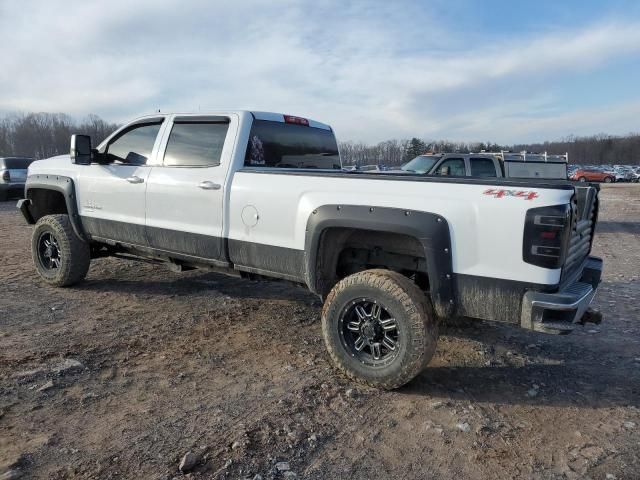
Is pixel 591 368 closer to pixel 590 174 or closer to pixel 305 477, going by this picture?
pixel 305 477

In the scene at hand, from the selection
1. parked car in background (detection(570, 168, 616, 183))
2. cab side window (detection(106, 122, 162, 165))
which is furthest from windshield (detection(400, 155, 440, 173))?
parked car in background (detection(570, 168, 616, 183))

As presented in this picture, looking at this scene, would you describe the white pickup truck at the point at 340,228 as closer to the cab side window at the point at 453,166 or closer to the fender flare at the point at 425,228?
the fender flare at the point at 425,228

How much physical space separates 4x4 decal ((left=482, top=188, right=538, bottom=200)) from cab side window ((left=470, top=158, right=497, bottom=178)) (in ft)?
28.4

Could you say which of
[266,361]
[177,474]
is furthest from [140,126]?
[177,474]

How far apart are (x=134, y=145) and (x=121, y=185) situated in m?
0.46

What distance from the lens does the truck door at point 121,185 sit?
4945mm

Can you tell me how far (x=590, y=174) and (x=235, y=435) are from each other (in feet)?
170

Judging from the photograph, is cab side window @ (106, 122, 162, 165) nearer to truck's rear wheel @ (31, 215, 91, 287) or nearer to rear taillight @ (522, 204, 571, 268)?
truck's rear wheel @ (31, 215, 91, 287)

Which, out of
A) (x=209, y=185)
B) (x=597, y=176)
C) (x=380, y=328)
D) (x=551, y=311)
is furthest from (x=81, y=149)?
(x=597, y=176)

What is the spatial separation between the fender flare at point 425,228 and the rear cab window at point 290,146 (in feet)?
4.36

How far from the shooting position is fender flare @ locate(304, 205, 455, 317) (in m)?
3.17

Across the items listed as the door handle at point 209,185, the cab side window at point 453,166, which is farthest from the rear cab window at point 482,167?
the door handle at point 209,185

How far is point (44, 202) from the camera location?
245 inches

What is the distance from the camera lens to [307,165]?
17.3 ft
